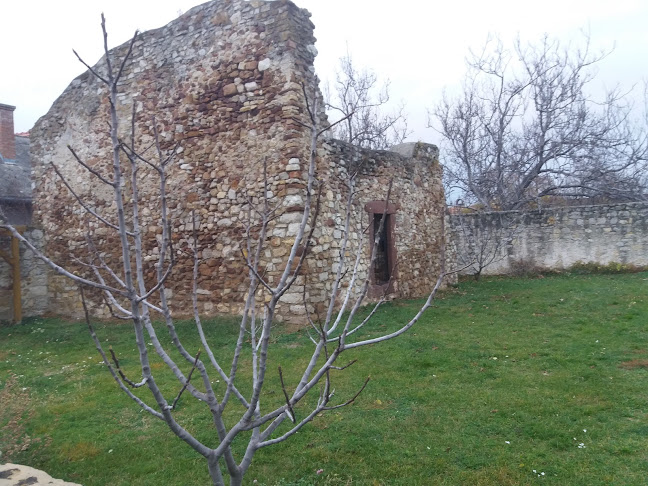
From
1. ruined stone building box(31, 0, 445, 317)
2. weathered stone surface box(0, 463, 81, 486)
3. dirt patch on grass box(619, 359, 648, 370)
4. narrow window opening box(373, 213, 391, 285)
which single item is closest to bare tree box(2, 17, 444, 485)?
ruined stone building box(31, 0, 445, 317)

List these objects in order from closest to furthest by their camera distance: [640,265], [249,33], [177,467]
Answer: [177,467] → [249,33] → [640,265]

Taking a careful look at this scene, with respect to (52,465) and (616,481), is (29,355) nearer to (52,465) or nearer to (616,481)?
(52,465)

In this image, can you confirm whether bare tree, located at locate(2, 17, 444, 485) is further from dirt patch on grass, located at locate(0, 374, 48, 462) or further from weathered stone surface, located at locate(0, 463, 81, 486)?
dirt patch on grass, located at locate(0, 374, 48, 462)

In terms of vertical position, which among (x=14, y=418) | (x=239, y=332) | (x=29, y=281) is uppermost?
(x=29, y=281)

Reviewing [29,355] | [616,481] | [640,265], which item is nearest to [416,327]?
[616,481]

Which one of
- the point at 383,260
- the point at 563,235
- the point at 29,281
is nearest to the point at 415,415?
the point at 383,260

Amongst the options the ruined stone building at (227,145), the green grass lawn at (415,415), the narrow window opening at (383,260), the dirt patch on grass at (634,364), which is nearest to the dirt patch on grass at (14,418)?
the green grass lawn at (415,415)

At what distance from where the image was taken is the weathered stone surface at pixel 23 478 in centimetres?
280

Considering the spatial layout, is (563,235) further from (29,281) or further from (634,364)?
(29,281)

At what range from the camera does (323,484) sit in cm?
297

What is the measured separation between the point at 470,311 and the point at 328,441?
5215 millimetres

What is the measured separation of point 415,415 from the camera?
153 inches

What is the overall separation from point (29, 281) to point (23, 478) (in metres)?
7.45

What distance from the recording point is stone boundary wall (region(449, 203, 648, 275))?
1250 centimetres
